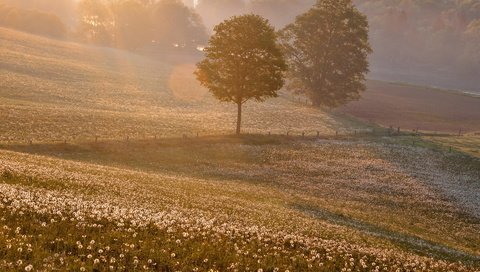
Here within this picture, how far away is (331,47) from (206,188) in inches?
2464

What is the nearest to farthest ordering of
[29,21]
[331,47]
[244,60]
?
[244,60]
[331,47]
[29,21]

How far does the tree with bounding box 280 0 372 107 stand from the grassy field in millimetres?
5832

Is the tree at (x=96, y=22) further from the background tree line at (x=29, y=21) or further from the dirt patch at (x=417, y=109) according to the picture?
the dirt patch at (x=417, y=109)

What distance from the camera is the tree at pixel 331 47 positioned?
9081 cm

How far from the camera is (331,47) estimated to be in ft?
300

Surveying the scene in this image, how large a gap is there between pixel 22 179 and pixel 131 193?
18.3ft

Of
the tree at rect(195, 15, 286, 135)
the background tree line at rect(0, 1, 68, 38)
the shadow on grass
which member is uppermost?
the background tree line at rect(0, 1, 68, 38)

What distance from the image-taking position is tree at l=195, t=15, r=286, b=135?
200 feet

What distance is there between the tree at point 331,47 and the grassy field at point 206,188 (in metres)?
5.83

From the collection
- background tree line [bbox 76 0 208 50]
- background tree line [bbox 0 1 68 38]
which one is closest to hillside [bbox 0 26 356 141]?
background tree line [bbox 0 1 68 38]

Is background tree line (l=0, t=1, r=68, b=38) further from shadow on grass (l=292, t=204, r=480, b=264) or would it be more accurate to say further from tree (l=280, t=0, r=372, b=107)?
shadow on grass (l=292, t=204, r=480, b=264)

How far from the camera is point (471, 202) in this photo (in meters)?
45.1

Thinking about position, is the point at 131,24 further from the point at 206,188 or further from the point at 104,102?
the point at 206,188

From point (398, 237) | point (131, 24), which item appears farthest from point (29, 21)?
point (398, 237)
